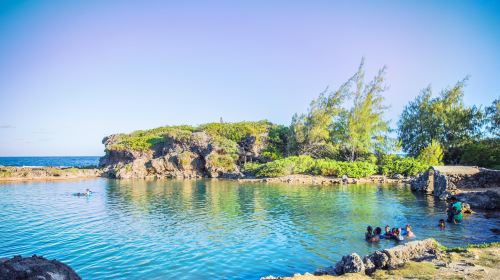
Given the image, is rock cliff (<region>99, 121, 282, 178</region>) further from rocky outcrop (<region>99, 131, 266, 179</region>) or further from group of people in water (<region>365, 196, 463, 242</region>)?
group of people in water (<region>365, 196, 463, 242</region>)

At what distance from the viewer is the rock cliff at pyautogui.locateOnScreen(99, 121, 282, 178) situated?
2344 inches

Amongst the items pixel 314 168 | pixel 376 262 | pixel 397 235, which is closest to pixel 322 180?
pixel 314 168

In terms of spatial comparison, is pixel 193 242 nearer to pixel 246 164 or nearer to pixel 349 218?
pixel 349 218

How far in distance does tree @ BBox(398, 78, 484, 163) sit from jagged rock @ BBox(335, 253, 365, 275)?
163 feet

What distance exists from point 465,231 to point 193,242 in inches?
636

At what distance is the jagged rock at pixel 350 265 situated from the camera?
1147 cm

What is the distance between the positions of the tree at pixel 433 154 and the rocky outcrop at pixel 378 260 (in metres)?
44.0

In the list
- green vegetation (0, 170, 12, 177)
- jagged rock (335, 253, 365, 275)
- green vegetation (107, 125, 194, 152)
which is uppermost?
green vegetation (107, 125, 194, 152)

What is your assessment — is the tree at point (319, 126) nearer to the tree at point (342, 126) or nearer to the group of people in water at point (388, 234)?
the tree at point (342, 126)

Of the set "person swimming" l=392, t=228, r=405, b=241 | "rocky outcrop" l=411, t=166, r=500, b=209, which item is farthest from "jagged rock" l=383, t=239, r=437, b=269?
"rocky outcrop" l=411, t=166, r=500, b=209

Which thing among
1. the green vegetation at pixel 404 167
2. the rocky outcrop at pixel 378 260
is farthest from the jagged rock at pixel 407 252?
the green vegetation at pixel 404 167

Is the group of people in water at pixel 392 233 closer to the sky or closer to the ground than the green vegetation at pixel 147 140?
closer to the ground

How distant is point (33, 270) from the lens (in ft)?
17.0

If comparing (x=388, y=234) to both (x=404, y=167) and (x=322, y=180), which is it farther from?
(x=404, y=167)
